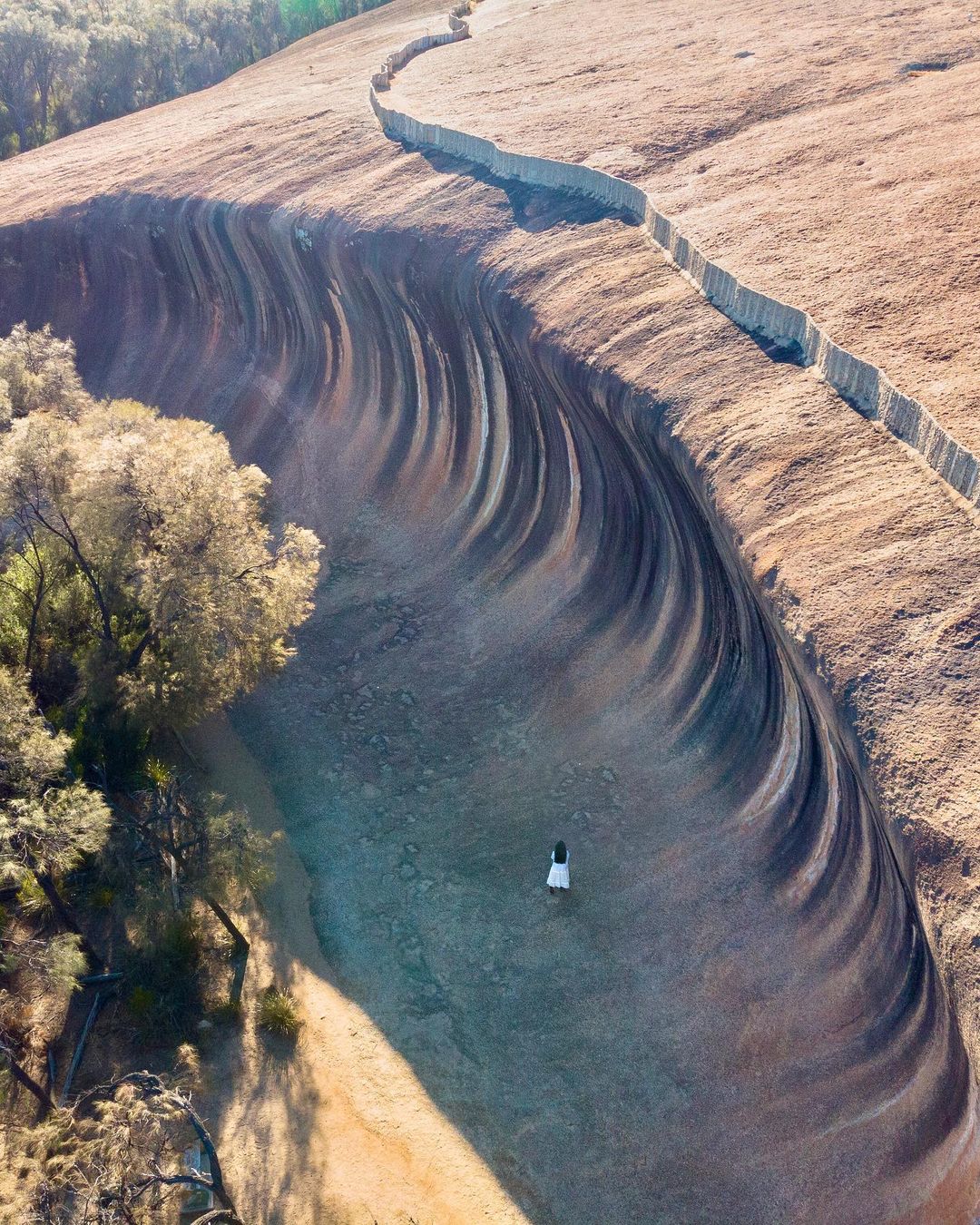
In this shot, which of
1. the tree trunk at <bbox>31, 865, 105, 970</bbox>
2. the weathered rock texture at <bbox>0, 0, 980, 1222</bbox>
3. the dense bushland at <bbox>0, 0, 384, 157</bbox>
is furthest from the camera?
the dense bushland at <bbox>0, 0, 384, 157</bbox>

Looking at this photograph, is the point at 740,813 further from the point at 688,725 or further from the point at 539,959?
the point at 539,959

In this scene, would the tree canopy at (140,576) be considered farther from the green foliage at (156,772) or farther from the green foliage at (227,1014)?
the green foliage at (227,1014)

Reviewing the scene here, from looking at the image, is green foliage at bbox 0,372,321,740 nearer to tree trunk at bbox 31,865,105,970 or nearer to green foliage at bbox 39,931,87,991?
tree trunk at bbox 31,865,105,970

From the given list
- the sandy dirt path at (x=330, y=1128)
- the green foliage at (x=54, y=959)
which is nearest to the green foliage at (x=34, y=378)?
the green foliage at (x=54, y=959)

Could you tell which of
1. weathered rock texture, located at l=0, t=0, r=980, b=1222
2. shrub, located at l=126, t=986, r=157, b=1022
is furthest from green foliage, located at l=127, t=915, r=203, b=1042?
weathered rock texture, located at l=0, t=0, r=980, b=1222

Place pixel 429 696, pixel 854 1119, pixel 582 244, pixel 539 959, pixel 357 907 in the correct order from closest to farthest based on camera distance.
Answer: pixel 854 1119 < pixel 539 959 < pixel 357 907 < pixel 429 696 < pixel 582 244

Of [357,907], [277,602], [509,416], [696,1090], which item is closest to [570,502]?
[509,416]
